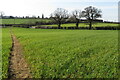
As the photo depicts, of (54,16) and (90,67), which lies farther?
(54,16)

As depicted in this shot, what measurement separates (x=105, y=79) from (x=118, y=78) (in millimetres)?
807

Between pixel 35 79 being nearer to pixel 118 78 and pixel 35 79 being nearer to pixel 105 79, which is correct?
pixel 105 79

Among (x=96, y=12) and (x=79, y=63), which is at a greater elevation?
(x=96, y=12)

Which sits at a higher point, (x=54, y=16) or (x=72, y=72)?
(x=54, y=16)

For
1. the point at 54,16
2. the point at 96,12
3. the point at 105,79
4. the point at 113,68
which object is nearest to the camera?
the point at 105,79

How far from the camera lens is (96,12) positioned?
87.2 m

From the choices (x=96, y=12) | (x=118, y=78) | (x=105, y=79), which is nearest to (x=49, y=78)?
(x=105, y=79)

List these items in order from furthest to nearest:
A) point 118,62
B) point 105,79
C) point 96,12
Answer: point 96,12, point 118,62, point 105,79

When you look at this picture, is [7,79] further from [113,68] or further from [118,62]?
[118,62]

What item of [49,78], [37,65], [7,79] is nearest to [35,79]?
[49,78]

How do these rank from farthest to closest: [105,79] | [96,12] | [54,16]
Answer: [54,16], [96,12], [105,79]

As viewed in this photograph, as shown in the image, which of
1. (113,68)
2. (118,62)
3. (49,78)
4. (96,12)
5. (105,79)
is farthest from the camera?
(96,12)

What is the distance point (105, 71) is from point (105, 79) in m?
1.19

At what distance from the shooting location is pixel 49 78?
10672 millimetres
